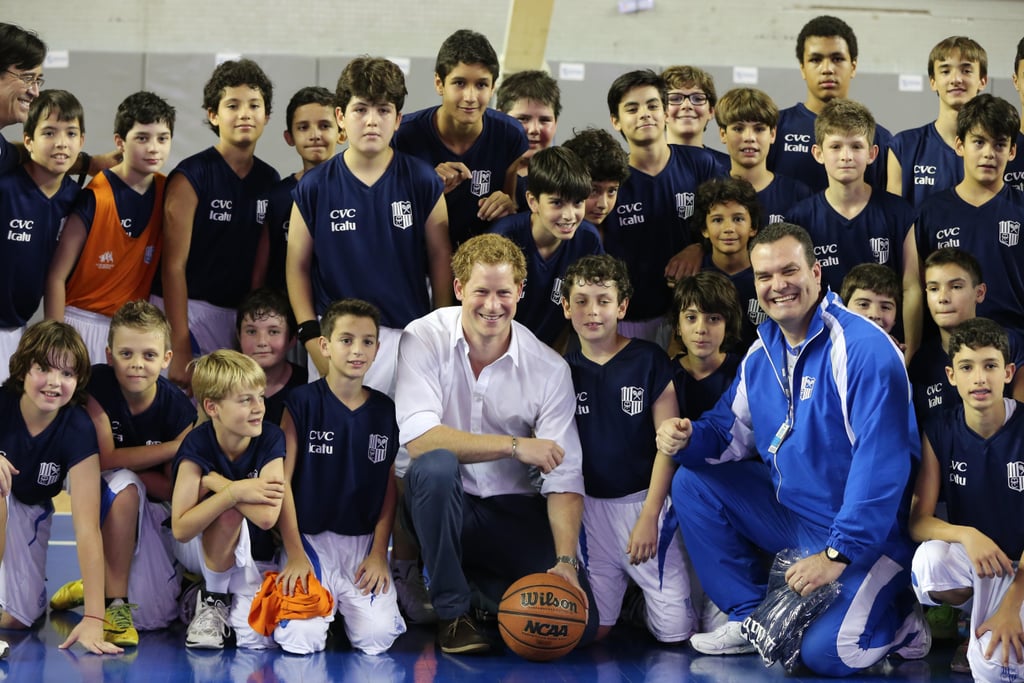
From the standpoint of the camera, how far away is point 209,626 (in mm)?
4809

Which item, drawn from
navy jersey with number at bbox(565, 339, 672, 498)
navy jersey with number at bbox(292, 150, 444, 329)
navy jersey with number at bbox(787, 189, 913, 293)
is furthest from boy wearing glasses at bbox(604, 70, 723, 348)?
navy jersey with number at bbox(292, 150, 444, 329)

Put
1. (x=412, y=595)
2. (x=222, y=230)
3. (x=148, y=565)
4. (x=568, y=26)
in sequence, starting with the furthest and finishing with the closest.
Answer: (x=568, y=26), (x=222, y=230), (x=412, y=595), (x=148, y=565)

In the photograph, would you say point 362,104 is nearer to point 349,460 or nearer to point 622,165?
point 622,165

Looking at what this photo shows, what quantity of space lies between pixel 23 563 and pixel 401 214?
2386 millimetres

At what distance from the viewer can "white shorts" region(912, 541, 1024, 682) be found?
14.3ft

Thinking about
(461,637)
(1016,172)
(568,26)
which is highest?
(568,26)

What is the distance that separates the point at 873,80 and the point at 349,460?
26.5ft

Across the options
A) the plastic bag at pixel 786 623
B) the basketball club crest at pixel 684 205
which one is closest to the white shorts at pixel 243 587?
the plastic bag at pixel 786 623

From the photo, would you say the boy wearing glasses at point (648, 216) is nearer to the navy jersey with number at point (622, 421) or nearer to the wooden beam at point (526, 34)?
the navy jersey with number at point (622, 421)

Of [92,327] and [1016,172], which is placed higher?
[1016,172]

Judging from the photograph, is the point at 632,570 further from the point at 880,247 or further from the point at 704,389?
the point at 880,247

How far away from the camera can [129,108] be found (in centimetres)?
583

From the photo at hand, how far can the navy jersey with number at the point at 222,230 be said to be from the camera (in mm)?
6055

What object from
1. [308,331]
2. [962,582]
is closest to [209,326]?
[308,331]
